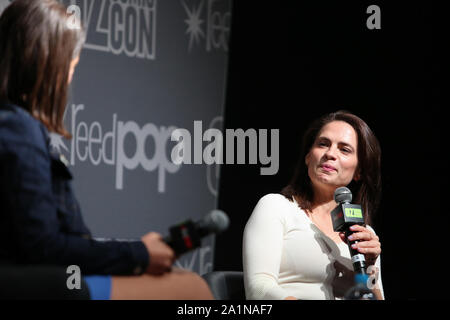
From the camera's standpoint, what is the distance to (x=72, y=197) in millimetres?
1686

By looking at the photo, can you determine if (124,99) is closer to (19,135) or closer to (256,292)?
(256,292)

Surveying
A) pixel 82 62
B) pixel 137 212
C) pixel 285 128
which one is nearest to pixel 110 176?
pixel 137 212

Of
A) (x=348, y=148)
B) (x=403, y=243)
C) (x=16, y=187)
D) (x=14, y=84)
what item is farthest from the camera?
(x=403, y=243)

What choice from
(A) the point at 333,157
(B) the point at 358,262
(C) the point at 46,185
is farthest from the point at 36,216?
(A) the point at 333,157

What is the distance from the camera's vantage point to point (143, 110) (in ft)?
13.1

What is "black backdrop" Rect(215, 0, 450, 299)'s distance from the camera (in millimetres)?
3555

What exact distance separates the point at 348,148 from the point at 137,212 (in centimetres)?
160

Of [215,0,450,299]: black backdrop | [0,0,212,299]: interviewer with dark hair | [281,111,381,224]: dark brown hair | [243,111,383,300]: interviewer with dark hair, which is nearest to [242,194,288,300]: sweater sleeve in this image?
[243,111,383,300]: interviewer with dark hair

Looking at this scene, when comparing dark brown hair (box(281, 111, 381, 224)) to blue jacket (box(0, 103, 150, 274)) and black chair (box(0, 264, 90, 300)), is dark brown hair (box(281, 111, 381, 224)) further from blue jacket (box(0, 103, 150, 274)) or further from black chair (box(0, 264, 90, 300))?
black chair (box(0, 264, 90, 300))

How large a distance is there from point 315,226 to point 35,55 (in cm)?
146

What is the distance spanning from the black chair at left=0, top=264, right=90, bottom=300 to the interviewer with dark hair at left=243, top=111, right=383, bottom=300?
101 cm

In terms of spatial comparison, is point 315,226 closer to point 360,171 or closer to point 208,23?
point 360,171

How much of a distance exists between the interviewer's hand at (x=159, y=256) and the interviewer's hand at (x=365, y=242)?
0.86m

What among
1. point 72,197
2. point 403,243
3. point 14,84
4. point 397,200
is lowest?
point 403,243
